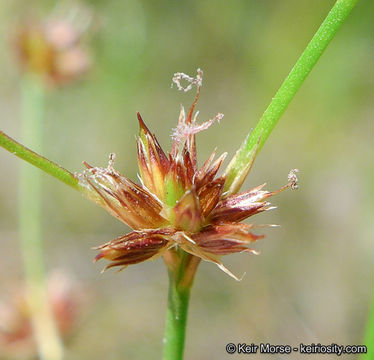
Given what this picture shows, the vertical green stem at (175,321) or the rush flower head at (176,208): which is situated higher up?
the rush flower head at (176,208)

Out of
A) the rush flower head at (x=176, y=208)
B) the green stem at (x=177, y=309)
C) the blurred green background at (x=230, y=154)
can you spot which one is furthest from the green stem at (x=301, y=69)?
the blurred green background at (x=230, y=154)

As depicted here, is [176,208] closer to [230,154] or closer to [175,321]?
[175,321]

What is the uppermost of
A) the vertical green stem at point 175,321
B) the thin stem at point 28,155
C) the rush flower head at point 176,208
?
the thin stem at point 28,155

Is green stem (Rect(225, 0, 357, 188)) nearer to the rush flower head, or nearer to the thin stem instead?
the rush flower head

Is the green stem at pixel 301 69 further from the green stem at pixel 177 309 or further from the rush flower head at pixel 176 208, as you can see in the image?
the green stem at pixel 177 309

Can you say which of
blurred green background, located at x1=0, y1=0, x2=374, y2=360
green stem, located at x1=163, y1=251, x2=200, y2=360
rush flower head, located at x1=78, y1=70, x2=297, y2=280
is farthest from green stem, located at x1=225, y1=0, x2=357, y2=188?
blurred green background, located at x1=0, y1=0, x2=374, y2=360

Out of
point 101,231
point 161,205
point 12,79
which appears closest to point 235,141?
point 101,231

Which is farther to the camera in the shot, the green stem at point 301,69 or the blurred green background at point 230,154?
the blurred green background at point 230,154

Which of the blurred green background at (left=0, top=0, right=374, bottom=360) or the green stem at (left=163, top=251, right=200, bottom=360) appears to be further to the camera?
the blurred green background at (left=0, top=0, right=374, bottom=360)
